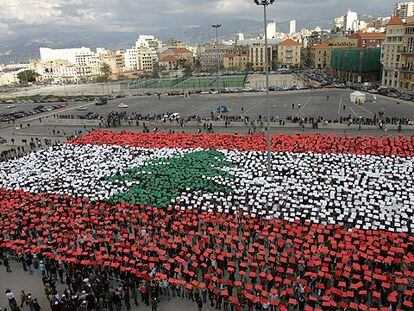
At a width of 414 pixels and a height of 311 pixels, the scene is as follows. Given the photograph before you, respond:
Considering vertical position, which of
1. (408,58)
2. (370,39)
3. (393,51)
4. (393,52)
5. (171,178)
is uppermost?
(370,39)

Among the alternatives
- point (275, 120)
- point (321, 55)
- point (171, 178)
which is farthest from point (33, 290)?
point (321, 55)

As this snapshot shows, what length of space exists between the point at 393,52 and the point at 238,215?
6207 centimetres

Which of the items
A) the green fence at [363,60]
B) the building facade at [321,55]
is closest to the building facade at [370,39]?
the building facade at [321,55]

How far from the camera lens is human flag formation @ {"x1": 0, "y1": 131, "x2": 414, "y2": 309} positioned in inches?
565

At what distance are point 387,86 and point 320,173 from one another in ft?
183

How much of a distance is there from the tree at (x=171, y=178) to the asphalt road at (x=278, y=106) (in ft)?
76.8

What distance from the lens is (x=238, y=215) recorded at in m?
19.5

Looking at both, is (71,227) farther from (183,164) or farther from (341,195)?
(341,195)

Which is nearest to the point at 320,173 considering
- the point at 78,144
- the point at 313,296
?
the point at 313,296

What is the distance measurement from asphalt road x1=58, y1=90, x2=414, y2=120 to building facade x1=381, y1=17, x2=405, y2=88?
904 centimetres

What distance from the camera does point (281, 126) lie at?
137ft

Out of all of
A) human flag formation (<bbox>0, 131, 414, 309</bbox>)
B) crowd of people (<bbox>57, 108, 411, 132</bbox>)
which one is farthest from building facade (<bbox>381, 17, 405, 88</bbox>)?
human flag formation (<bbox>0, 131, 414, 309</bbox>)

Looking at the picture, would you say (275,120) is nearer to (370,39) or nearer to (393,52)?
(393,52)

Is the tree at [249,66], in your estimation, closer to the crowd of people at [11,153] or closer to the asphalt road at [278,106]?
the asphalt road at [278,106]
